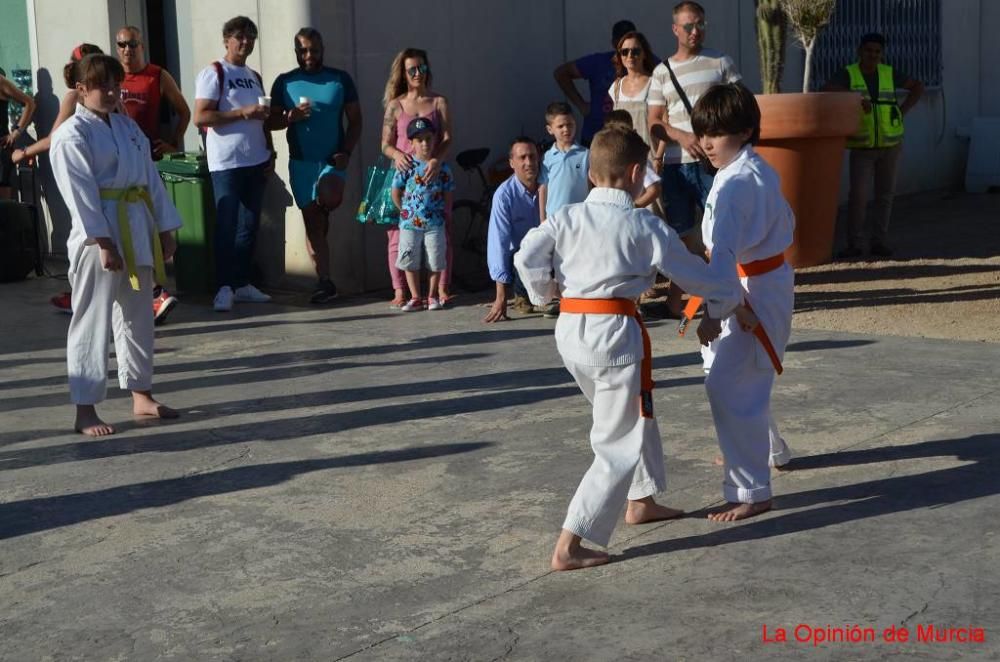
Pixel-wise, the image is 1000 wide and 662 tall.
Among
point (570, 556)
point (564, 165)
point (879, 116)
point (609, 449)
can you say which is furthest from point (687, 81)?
point (570, 556)

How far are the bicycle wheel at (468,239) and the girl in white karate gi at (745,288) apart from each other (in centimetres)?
588

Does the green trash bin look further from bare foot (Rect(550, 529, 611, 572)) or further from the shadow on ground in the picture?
bare foot (Rect(550, 529, 611, 572))

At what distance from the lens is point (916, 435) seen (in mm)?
6336

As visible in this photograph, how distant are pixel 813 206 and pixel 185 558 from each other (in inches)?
278

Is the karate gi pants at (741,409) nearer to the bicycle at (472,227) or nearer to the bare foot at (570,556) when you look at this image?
the bare foot at (570,556)

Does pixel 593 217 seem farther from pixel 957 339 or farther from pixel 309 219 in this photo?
pixel 309 219

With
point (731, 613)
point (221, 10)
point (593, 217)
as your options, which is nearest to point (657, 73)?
point (221, 10)

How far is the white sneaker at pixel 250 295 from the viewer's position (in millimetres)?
10625

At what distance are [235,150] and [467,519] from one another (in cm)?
552

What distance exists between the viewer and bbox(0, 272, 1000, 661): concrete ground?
14.4 feet

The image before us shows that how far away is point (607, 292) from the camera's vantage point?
478 centimetres

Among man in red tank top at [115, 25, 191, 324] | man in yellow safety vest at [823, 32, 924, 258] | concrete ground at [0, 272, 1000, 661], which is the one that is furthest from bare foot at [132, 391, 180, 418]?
man in yellow safety vest at [823, 32, 924, 258]

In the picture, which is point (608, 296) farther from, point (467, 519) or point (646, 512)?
point (467, 519)

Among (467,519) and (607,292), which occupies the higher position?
(607,292)
